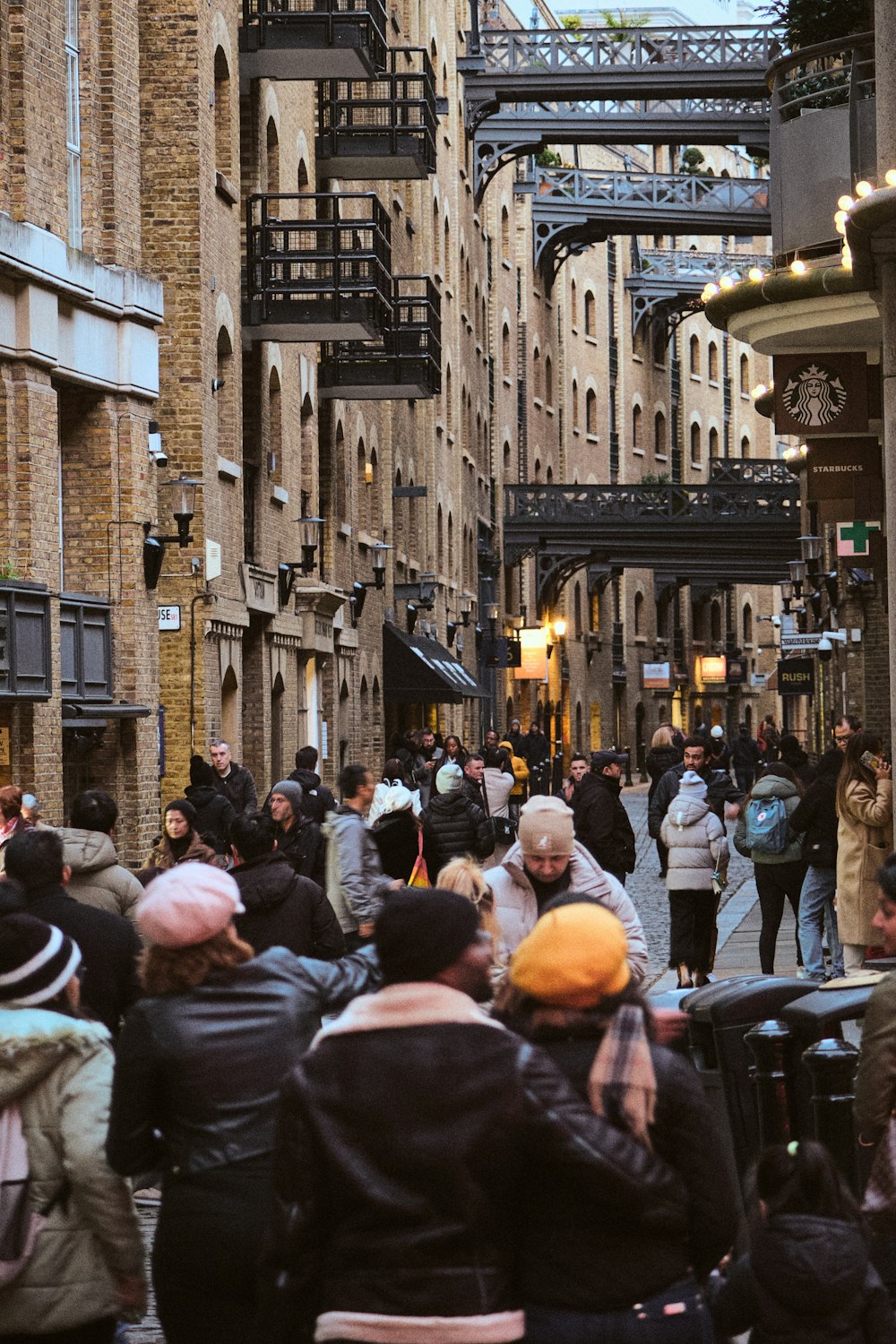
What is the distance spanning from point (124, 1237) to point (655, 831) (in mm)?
11179

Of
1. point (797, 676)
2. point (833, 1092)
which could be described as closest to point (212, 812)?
point (833, 1092)

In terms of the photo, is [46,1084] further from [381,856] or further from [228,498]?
[228,498]

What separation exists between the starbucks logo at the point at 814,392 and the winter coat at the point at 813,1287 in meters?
12.1

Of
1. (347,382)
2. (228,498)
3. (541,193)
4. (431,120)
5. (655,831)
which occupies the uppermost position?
(541,193)

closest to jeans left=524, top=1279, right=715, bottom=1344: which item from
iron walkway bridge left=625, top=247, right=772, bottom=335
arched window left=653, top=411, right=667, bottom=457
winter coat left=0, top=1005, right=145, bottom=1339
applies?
winter coat left=0, top=1005, right=145, bottom=1339

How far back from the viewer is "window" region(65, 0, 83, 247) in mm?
16672

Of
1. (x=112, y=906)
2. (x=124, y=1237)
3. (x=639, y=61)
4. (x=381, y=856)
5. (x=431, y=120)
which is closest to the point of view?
(x=124, y=1237)

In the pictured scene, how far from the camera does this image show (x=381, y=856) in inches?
511

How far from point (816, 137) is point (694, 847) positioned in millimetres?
5401

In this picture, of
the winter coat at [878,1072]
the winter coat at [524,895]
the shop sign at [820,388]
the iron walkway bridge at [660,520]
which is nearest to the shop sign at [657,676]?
the iron walkway bridge at [660,520]

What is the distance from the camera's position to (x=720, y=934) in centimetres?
1912

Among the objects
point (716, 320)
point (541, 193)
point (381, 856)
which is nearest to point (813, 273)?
point (716, 320)

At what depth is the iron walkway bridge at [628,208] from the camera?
2119 inches

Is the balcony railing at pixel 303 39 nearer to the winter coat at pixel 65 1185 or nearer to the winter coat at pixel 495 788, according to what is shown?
the winter coat at pixel 495 788
